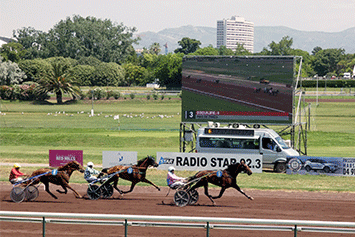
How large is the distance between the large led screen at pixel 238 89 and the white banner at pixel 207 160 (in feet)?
13.9

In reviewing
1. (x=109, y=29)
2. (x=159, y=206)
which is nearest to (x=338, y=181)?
(x=159, y=206)

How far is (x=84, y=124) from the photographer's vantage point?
57.5 meters

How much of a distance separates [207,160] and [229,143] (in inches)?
82.1

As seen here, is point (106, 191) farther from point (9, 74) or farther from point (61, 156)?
point (9, 74)

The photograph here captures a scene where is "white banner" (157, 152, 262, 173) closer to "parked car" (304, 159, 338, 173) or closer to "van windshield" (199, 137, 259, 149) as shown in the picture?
"van windshield" (199, 137, 259, 149)

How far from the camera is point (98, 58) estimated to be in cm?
14900

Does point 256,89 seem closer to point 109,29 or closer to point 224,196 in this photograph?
point 224,196

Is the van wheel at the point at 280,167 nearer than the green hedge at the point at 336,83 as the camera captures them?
Yes

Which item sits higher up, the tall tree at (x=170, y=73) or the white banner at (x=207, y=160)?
the tall tree at (x=170, y=73)

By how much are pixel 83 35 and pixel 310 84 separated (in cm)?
7773

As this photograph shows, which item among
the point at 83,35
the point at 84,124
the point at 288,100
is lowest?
the point at 84,124

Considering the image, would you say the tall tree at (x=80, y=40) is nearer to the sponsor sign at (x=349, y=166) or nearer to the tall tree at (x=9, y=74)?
the tall tree at (x=9, y=74)

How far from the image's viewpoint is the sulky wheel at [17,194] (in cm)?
1791

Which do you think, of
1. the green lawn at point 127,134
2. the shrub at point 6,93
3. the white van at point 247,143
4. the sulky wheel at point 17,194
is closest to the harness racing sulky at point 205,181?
the green lawn at point 127,134
